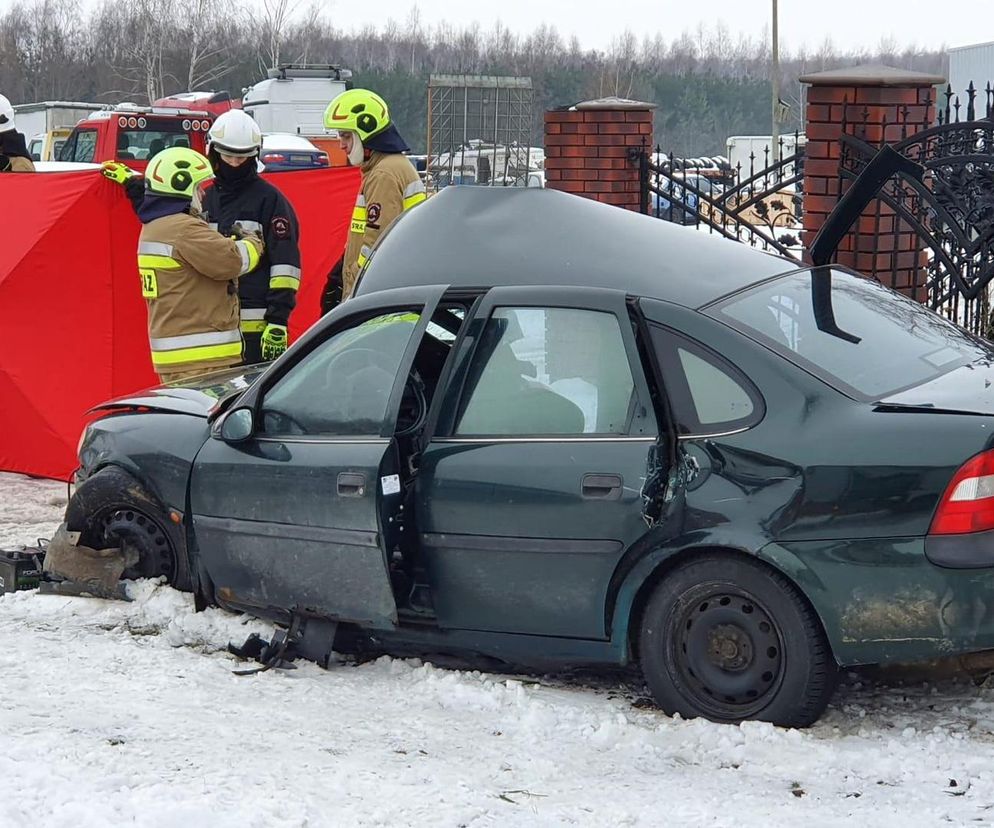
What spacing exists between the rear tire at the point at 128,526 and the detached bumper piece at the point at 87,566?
0.03m

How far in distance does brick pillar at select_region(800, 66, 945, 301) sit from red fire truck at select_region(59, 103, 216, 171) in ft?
48.0

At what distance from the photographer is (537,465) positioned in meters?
4.42

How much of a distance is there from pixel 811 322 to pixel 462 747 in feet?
5.96

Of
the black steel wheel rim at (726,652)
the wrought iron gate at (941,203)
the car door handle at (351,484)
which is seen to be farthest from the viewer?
the wrought iron gate at (941,203)

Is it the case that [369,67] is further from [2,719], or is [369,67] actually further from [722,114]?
[2,719]

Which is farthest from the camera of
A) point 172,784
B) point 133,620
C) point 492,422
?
point 133,620

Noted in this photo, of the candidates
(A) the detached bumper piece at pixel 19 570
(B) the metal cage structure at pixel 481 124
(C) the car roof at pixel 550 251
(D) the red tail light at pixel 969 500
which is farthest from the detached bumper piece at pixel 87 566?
(B) the metal cage structure at pixel 481 124

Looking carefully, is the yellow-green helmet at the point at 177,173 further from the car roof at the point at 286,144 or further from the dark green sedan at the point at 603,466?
the car roof at the point at 286,144

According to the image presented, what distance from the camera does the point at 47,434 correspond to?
27.9 ft

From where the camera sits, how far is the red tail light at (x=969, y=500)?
3881 millimetres

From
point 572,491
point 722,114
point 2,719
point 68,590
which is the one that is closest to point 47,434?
point 68,590

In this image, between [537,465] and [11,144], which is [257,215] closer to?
[11,144]

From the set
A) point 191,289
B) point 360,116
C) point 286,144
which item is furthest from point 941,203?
point 286,144

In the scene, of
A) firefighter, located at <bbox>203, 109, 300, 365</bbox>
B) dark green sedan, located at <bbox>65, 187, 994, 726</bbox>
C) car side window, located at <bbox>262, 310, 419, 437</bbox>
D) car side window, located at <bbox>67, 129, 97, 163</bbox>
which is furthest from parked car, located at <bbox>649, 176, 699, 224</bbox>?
car side window, located at <bbox>67, 129, 97, 163</bbox>
